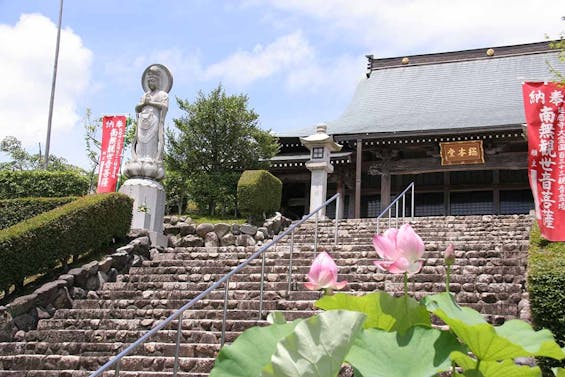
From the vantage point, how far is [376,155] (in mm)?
17953

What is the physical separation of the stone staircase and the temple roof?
28.6 ft

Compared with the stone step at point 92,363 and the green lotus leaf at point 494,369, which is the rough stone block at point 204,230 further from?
the green lotus leaf at point 494,369

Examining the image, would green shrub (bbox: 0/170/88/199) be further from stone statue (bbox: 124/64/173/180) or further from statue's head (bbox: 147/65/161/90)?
statue's head (bbox: 147/65/161/90)

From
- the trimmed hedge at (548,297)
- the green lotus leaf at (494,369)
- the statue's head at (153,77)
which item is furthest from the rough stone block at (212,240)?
the green lotus leaf at (494,369)

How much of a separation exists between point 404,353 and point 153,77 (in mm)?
10776

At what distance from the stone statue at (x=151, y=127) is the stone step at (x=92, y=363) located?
16.6 ft

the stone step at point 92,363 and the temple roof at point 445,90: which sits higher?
the temple roof at point 445,90

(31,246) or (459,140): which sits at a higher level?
(459,140)

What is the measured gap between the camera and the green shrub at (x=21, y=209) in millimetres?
11406

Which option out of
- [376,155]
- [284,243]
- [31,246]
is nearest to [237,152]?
[376,155]

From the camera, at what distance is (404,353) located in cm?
158

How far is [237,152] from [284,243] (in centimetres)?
670

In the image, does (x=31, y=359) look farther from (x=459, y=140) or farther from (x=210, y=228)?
(x=459, y=140)

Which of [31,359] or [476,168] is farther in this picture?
[476,168]
